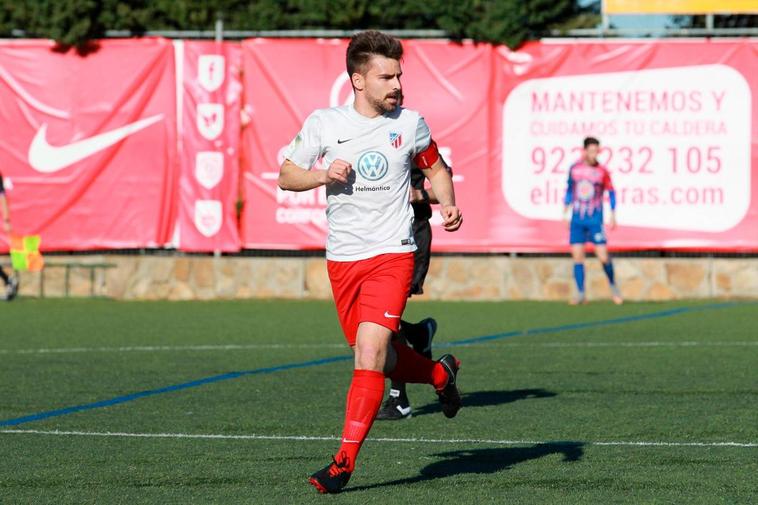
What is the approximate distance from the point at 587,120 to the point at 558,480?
14494mm

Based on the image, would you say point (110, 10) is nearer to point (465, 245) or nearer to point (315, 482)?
point (465, 245)

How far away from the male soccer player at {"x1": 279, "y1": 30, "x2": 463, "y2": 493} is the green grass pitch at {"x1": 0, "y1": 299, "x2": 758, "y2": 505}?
72 cm

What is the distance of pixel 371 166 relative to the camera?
6.59 m

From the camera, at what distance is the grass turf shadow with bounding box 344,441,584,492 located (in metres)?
6.88

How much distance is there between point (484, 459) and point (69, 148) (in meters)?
15.2

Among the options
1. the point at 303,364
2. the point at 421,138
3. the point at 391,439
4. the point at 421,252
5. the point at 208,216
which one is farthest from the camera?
the point at 208,216

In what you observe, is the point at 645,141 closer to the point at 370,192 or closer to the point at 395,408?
the point at 395,408

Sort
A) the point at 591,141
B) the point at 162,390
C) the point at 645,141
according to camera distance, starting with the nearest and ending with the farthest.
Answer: the point at 162,390
the point at 591,141
the point at 645,141

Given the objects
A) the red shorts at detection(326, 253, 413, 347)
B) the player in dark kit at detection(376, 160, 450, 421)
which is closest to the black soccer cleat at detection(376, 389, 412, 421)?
the player in dark kit at detection(376, 160, 450, 421)

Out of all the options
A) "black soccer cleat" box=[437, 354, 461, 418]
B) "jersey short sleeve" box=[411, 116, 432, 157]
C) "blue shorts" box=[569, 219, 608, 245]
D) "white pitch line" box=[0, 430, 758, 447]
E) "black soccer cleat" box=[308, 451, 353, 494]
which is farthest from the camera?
"blue shorts" box=[569, 219, 608, 245]

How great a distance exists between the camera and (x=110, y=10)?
71.8ft

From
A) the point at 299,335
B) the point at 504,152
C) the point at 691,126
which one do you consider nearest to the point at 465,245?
the point at 504,152

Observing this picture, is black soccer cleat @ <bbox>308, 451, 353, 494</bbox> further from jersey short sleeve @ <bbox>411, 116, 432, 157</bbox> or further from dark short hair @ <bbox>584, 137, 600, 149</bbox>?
dark short hair @ <bbox>584, 137, 600, 149</bbox>

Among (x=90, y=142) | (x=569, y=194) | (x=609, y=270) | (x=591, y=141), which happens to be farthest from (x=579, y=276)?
(x=90, y=142)
